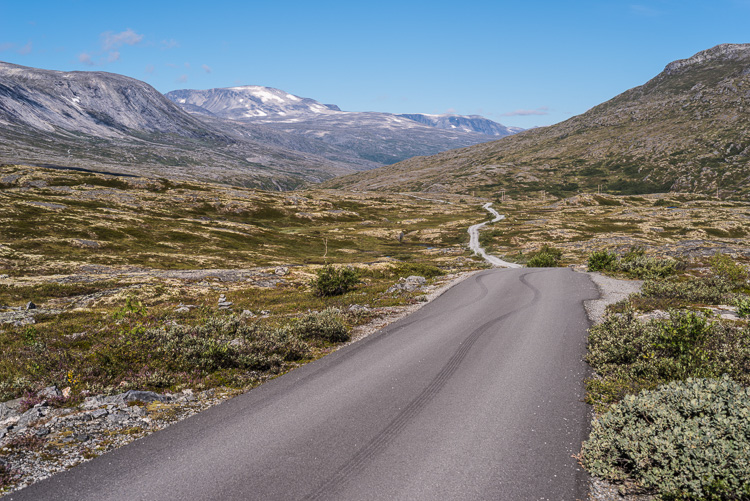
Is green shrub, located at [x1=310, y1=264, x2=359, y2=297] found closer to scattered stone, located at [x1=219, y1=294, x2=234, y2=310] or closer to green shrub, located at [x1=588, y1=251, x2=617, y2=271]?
scattered stone, located at [x1=219, y1=294, x2=234, y2=310]

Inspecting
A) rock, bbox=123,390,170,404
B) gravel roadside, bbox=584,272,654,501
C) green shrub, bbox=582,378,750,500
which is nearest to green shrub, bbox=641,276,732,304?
gravel roadside, bbox=584,272,654,501

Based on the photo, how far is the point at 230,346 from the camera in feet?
44.8

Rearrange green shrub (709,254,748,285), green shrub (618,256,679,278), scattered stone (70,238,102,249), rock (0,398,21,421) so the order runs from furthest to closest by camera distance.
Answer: scattered stone (70,238,102,249), green shrub (618,256,679,278), green shrub (709,254,748,285), rock (0,398,21,421)

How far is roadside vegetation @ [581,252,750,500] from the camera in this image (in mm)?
6117

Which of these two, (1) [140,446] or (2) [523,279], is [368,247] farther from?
(1) [140,446]

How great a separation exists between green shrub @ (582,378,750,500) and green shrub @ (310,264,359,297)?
23.7 meters

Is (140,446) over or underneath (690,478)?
underneath

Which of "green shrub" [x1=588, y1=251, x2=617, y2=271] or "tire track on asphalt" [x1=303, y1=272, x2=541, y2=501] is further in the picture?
"green shrub" [x1=588, y1=251, x2=617, y2=271]

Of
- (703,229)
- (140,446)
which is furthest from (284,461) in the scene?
(703,229)

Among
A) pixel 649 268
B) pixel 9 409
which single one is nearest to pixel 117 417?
pixel 9 409

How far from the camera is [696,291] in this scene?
68.0ft

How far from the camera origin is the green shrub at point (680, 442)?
5922 millimetres

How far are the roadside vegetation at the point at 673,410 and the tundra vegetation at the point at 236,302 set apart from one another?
0.28 ft

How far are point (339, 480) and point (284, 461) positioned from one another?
4.51ft
